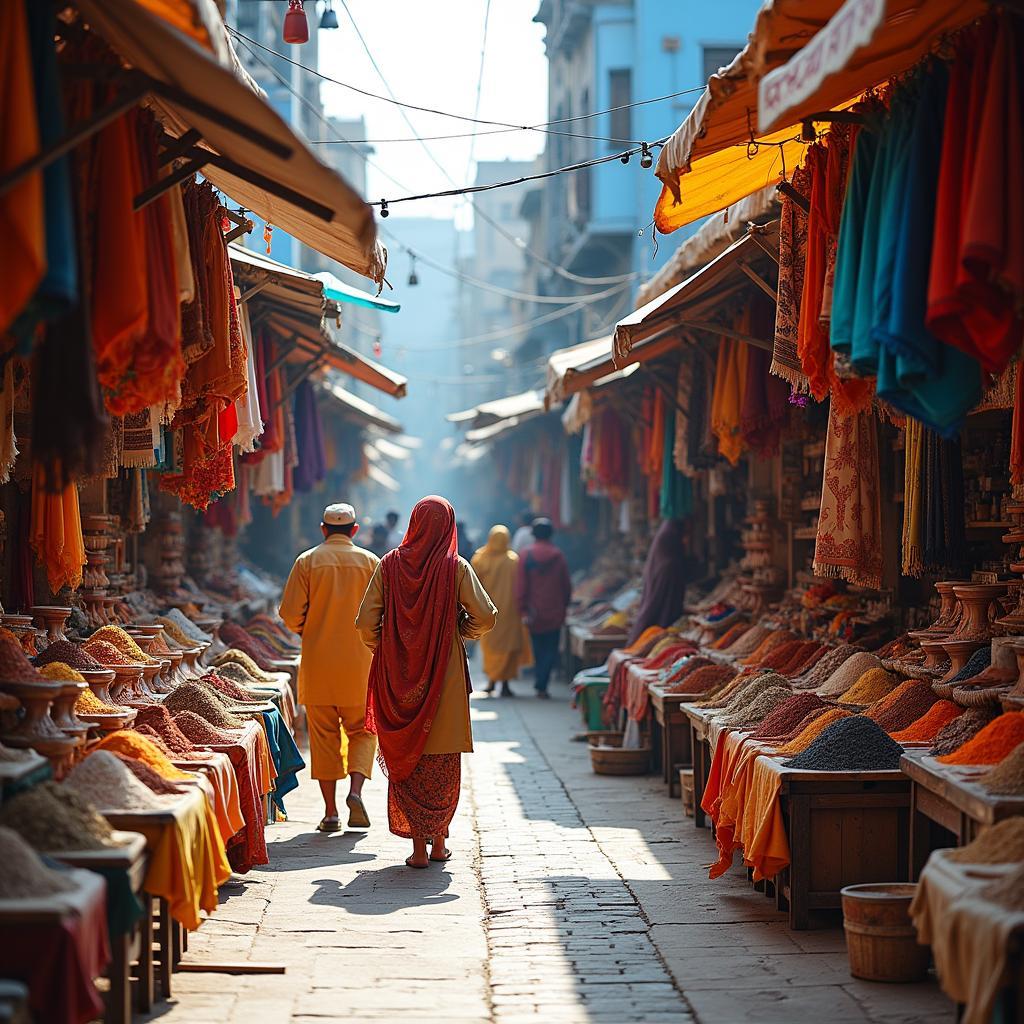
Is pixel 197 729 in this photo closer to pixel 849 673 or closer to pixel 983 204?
pixel 849 673

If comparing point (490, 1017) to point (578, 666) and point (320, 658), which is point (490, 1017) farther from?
point (578, 666)

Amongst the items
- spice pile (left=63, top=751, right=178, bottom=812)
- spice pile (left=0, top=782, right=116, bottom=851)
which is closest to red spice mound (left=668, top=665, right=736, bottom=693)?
spice pile (left=63, top=751, right=178, bottom=812)

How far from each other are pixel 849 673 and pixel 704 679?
182cm

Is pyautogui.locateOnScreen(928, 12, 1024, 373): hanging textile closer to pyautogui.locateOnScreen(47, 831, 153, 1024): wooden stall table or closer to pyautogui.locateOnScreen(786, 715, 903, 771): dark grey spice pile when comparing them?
pyautogui.locateOnScreen(786, 715, 903, 771): dark grey spice pile

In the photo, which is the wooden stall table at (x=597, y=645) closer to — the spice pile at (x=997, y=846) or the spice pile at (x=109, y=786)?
the spice pile at (x=109, y=786)

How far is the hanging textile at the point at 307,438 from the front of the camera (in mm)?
13969

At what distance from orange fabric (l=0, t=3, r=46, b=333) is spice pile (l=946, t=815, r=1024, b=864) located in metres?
3.18

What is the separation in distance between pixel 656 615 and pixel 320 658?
5.30 metres

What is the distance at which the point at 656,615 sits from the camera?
44.7 feet

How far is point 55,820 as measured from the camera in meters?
4.40

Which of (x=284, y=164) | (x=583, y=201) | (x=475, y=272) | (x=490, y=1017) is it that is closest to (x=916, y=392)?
(x=284, y=164)

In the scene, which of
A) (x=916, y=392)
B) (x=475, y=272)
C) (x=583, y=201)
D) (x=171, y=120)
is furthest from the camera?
(x=475, y=272)

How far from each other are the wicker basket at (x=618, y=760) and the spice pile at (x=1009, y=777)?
607cm

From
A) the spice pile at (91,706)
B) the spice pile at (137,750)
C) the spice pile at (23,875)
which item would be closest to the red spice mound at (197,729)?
the spice pile at (91,706)
